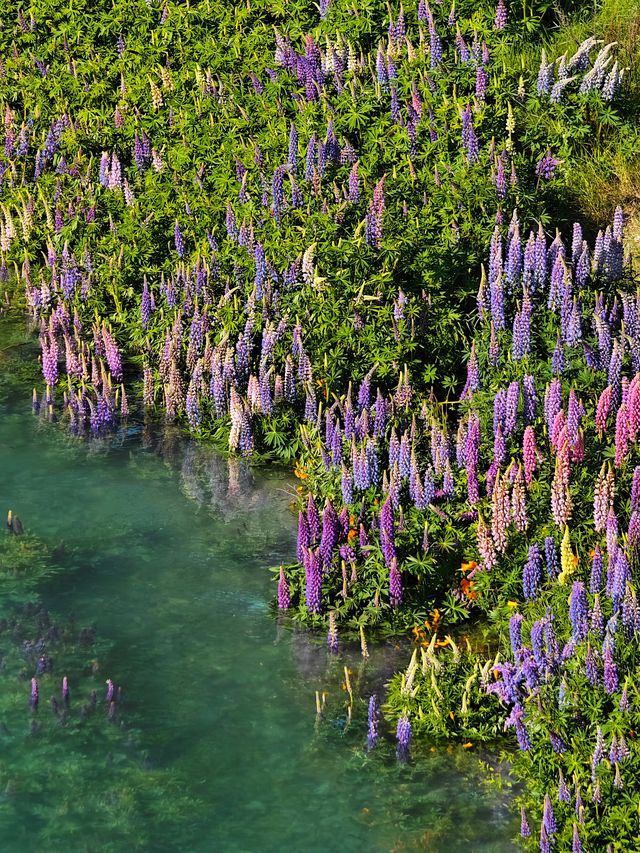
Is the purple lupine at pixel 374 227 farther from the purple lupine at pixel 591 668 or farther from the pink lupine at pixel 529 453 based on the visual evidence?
the purple lupine at pixel 591 668

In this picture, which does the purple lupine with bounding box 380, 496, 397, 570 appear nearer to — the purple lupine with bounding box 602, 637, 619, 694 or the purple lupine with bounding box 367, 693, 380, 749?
the purple lupine with bounding box 367, 693, 380, 749

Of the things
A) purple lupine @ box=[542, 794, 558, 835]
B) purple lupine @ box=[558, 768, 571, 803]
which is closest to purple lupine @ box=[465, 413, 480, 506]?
purple lupine @ box=[558, 768, 571, 803]

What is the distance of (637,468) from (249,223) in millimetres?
3950

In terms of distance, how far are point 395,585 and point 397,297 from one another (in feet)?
8.13

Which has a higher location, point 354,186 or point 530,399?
point 354,186

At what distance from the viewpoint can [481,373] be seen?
7.77 m

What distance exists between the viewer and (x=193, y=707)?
603 cm

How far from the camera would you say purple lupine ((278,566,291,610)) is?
21.8 feet

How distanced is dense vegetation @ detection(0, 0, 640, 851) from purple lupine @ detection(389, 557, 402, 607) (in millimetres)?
38

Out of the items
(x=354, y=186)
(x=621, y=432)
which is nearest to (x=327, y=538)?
(x=621, y=432)

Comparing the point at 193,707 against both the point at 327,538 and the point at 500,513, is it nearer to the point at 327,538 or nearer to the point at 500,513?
the point at 327,538

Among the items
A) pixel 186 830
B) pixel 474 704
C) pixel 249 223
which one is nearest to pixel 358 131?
pixel 249 223

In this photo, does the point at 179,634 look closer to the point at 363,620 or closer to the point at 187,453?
the point at 363,620

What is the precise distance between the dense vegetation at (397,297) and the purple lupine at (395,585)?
0.12 feet
